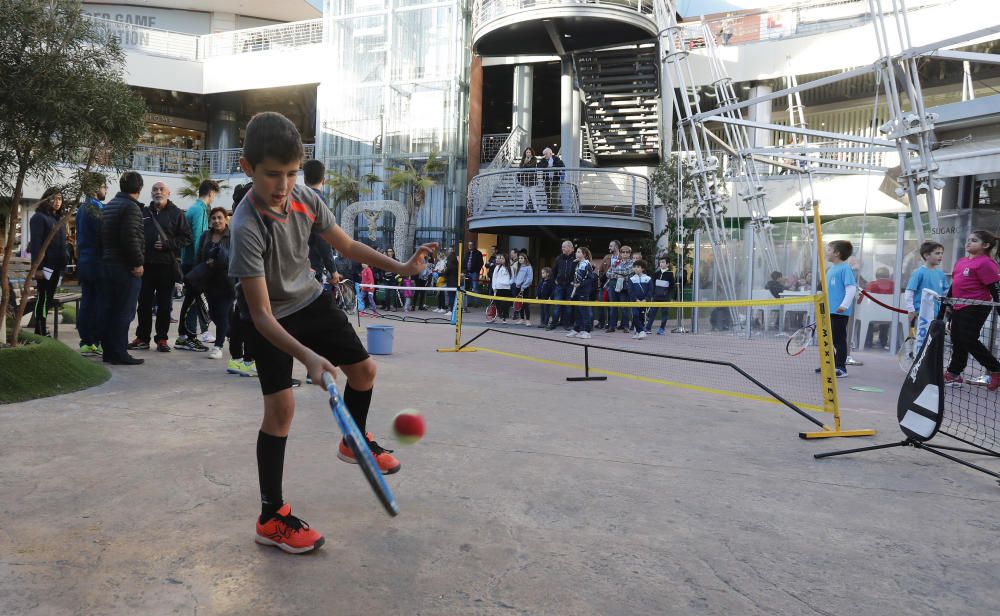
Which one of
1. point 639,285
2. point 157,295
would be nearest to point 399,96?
point 639,285

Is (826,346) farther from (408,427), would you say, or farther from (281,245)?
(281,245)

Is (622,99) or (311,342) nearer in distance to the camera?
(311,342)

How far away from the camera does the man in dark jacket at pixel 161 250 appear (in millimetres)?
7453

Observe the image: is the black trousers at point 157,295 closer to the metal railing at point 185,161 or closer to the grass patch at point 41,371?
the grass patch at point 41,371

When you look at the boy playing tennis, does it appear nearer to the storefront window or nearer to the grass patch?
the grass patch

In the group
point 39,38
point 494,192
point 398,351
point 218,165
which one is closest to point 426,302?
point 494,192

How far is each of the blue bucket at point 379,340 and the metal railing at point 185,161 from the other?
71.0 ft

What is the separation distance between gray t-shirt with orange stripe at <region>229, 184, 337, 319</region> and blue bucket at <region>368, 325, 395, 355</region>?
5.95 meters

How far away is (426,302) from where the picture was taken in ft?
64.8

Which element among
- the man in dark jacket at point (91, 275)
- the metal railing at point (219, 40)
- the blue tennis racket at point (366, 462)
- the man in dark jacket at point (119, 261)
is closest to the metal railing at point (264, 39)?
the metal railing at point (219, 40)

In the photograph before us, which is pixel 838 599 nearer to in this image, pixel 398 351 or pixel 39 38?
pixel 39 38

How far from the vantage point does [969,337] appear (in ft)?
24.8

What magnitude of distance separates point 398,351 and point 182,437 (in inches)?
208

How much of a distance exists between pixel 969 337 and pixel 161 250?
9.34m
